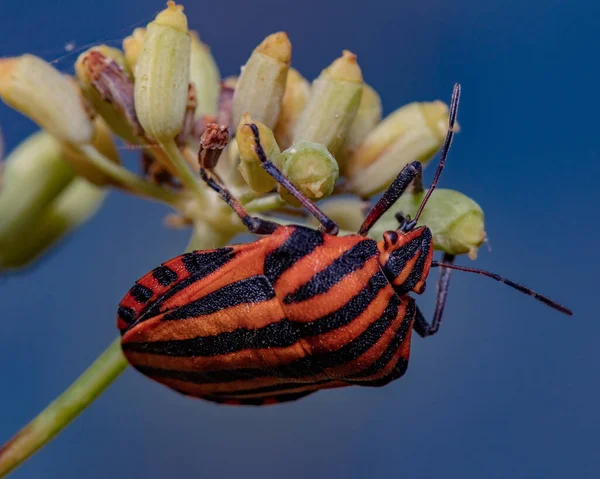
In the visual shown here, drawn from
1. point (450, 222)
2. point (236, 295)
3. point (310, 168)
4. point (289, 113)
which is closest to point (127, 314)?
point (236, 295)

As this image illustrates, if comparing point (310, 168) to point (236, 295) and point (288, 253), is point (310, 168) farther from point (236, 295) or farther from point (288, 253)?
point (236, 295)

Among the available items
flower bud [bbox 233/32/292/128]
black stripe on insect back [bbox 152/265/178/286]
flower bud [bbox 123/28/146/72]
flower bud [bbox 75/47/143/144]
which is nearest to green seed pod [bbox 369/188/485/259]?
flower bud [bbox 233/32/292/128]

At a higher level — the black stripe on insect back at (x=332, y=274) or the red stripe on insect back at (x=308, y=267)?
the red stripe on insect back at (x=308, y=267)

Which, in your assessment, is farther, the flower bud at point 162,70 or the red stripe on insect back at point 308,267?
the flower bud at point 162,70

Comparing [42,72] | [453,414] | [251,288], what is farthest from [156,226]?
[251,288]

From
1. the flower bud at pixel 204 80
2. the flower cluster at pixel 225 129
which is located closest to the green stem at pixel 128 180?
the flower cluster at pixel 225 129

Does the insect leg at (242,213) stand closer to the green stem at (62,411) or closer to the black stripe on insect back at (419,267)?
the black stripe on insect back at (419,267)

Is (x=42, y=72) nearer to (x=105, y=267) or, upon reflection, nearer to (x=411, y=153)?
(x=411, y=153)
